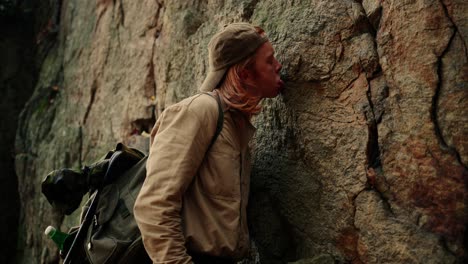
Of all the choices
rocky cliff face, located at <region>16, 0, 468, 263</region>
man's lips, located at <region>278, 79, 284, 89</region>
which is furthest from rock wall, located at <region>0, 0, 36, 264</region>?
man's lips, located at <region>278, 79, 284, 89</region>

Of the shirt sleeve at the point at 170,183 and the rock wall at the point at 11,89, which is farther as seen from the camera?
the rock wall at the point at 11,89

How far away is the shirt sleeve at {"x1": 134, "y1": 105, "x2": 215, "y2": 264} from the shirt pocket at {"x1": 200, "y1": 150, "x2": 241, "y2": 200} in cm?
9

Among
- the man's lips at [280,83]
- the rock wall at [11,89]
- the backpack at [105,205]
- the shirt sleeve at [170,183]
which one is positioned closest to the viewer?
the shirt sleeve at [170,183]

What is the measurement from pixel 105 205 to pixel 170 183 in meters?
0.70

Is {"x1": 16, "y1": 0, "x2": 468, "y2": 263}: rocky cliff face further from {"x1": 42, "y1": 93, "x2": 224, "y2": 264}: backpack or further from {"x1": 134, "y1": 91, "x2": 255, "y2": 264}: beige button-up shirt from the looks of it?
{"x1": 42, "y1": 93, "x2": 224, "y2": 264}: backpack

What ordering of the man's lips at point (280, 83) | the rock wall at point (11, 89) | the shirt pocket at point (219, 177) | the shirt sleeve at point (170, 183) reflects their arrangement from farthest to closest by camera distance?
the rock wall at point (11, 89)
the man's lips at point (280, 83)
the shirt pocket at point (219, 177)
the shirt sleeve at point (170, 183)

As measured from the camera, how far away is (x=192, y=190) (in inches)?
98.1

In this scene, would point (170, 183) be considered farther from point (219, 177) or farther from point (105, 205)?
point (105, 205)

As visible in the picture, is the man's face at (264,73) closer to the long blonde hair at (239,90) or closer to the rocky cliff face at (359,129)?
the long blonde hair at (239,90)

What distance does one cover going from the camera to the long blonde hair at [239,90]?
8.71 feet

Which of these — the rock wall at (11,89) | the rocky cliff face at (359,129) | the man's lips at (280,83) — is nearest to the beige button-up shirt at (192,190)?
the man's lips at (280,83)

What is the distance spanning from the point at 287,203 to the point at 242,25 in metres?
1.20

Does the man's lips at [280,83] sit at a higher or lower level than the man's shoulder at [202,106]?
higher

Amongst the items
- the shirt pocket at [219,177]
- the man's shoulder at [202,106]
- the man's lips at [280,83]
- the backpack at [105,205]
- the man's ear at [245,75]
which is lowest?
the backpack at [105,205]
